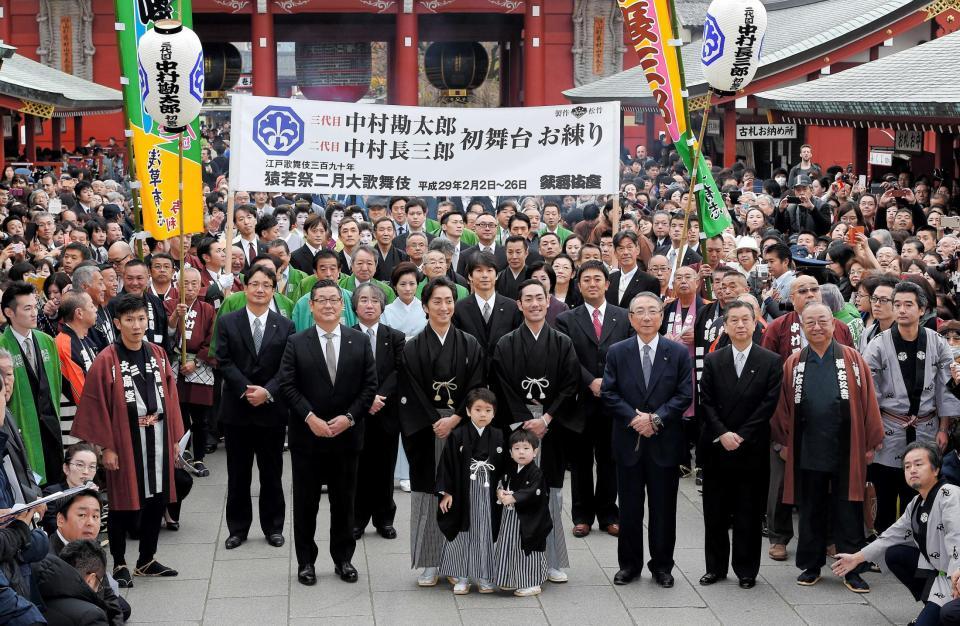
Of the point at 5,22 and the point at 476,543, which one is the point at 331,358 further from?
the point at 5,22

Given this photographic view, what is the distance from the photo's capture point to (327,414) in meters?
7.16

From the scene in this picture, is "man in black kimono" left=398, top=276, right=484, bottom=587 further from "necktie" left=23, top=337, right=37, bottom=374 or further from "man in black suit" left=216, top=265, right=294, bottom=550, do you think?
"necktie" left=23, top=337, right=37, bottom=374

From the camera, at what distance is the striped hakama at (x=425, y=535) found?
7.03m

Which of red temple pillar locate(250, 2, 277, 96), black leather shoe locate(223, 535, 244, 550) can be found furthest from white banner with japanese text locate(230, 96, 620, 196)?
red temple pillar locate(250, 2, 277, 96)

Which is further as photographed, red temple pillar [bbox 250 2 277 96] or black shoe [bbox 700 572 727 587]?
red temple pillar [bbox 250 2 277 96]

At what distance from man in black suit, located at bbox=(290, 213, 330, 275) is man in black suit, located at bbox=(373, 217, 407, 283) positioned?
660mm

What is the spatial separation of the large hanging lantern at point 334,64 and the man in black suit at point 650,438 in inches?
1150

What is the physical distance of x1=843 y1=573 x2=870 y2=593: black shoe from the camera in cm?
694

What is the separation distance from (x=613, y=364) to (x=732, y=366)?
672 mm

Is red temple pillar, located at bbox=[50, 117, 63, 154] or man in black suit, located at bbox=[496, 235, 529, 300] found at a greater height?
red temple pillar, located at bbox=[50, 117, 63, 154]

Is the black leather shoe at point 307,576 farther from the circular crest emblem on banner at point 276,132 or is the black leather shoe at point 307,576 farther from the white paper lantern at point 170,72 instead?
the circular crest emblem on banner at point 276,132

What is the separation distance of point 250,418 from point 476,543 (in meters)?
1.69

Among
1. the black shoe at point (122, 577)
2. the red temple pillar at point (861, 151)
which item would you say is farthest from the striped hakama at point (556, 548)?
the red temple pillar at point (861, 151)

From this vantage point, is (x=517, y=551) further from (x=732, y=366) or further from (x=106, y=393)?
(x=106, y=393)
